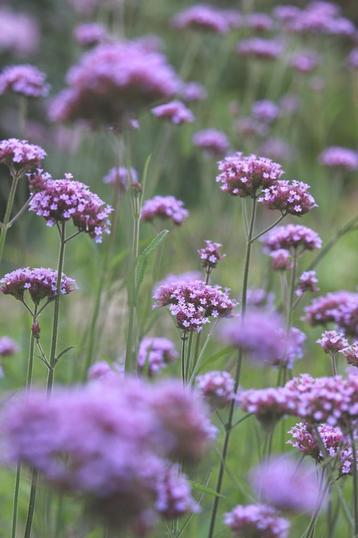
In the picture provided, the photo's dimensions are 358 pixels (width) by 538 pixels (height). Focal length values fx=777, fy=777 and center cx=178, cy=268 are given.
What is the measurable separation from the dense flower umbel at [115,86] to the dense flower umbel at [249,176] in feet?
1.34

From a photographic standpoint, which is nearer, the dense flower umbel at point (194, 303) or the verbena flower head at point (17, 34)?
the dense flower umbel at point (194, 303)

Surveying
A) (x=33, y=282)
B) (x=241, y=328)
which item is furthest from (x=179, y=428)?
(x=33, y=282)

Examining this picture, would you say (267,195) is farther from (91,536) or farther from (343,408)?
(91,536)

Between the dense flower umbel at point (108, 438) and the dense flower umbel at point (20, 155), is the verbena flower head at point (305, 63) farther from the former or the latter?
the dense flower umbel at point (108, 438)

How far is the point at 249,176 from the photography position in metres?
1.50

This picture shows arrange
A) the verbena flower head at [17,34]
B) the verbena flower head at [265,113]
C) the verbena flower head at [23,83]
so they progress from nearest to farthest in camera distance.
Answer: the verbena flower head at [23,83] < the verbena flower head at [265,113] < the verbena flower head at [17,34]

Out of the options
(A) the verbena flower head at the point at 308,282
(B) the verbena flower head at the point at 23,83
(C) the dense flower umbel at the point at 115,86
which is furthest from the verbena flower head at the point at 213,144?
(C) the dense flower umbel at the point at 115,86

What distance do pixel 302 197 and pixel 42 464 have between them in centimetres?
92

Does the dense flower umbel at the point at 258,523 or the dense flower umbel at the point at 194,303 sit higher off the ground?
the dense flower umbel at the point at 194,303

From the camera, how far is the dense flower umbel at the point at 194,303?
1.42 meters

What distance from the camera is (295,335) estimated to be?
179 cm

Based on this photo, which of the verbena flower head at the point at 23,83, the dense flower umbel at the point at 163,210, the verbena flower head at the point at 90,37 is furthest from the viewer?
the verbena flower head at the point at 90,37

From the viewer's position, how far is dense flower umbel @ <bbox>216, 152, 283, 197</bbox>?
149cm

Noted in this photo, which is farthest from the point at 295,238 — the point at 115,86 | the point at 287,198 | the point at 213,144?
the point at 213,144
